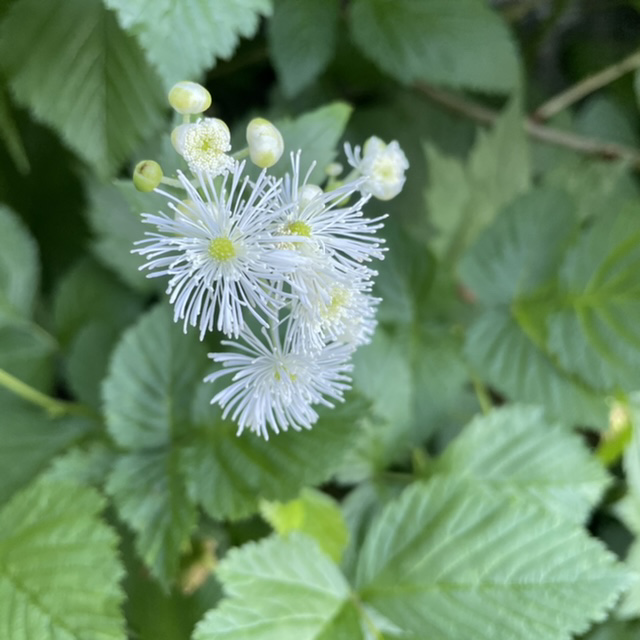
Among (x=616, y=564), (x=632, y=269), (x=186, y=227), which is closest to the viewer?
(x=186, y=227)

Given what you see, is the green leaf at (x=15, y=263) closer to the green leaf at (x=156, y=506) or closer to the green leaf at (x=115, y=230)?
the green leaf at (x=115, y=230)

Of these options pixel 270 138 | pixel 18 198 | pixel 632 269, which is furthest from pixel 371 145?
pixel 18 198

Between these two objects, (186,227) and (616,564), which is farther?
(616,564)

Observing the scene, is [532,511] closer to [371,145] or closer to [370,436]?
[370,436]

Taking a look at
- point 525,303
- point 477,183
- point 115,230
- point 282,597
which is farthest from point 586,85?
point 282,597

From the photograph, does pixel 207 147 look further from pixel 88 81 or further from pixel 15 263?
pixel 15 263

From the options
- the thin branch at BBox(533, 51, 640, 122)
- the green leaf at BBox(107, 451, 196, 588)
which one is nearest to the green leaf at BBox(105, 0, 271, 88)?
the green leaf at BBox(107, 451, 196, 588)

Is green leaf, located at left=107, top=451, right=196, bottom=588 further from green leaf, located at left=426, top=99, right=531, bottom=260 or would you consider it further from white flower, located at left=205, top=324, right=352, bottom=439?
green leaf, located at left=426, top=99, right=531, bottom=260
